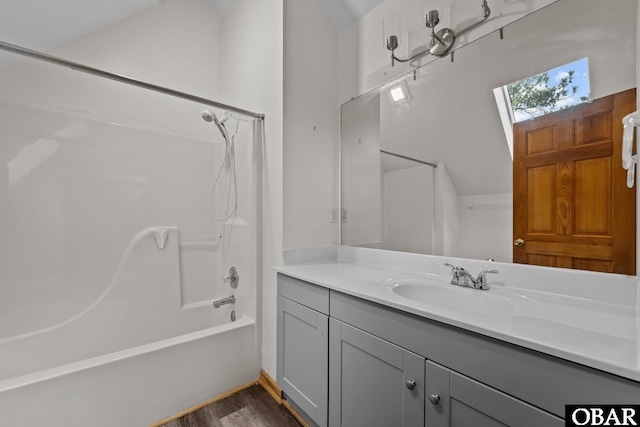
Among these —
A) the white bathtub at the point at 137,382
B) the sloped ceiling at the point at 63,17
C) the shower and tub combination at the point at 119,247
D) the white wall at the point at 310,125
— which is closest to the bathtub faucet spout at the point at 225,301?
the shower and tub combination at the point at 119,247

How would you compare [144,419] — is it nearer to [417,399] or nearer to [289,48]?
[417,399]

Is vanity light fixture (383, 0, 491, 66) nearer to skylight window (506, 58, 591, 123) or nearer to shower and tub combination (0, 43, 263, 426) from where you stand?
skylight window (506, 58, 591, 123)

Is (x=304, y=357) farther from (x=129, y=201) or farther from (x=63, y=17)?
(x=63, y=17)

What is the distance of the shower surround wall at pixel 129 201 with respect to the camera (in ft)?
5.53

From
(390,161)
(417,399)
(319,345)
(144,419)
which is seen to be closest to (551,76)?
(390,161)

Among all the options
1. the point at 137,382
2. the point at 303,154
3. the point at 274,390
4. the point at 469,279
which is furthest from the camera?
the point at 303,154

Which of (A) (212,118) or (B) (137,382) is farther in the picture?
(A) (212,118)

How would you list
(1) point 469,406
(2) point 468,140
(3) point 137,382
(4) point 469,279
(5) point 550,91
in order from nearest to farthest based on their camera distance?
(1) point 469,406 < (5) point 550,91 < (4) point 469,279 < (2) point 468,140 < (3) point 137,382

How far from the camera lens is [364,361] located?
3.67ft

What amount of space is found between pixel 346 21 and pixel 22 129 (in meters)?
2.21

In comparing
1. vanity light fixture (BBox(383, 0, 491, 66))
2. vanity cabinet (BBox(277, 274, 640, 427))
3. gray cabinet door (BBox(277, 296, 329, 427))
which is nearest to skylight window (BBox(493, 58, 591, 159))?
vanity light fixture (BBox(383, 0, 491, 66))

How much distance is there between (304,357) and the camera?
1459 mm

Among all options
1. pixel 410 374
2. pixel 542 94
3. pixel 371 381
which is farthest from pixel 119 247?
pixel 542 94

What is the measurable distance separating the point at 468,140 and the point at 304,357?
1.39m
